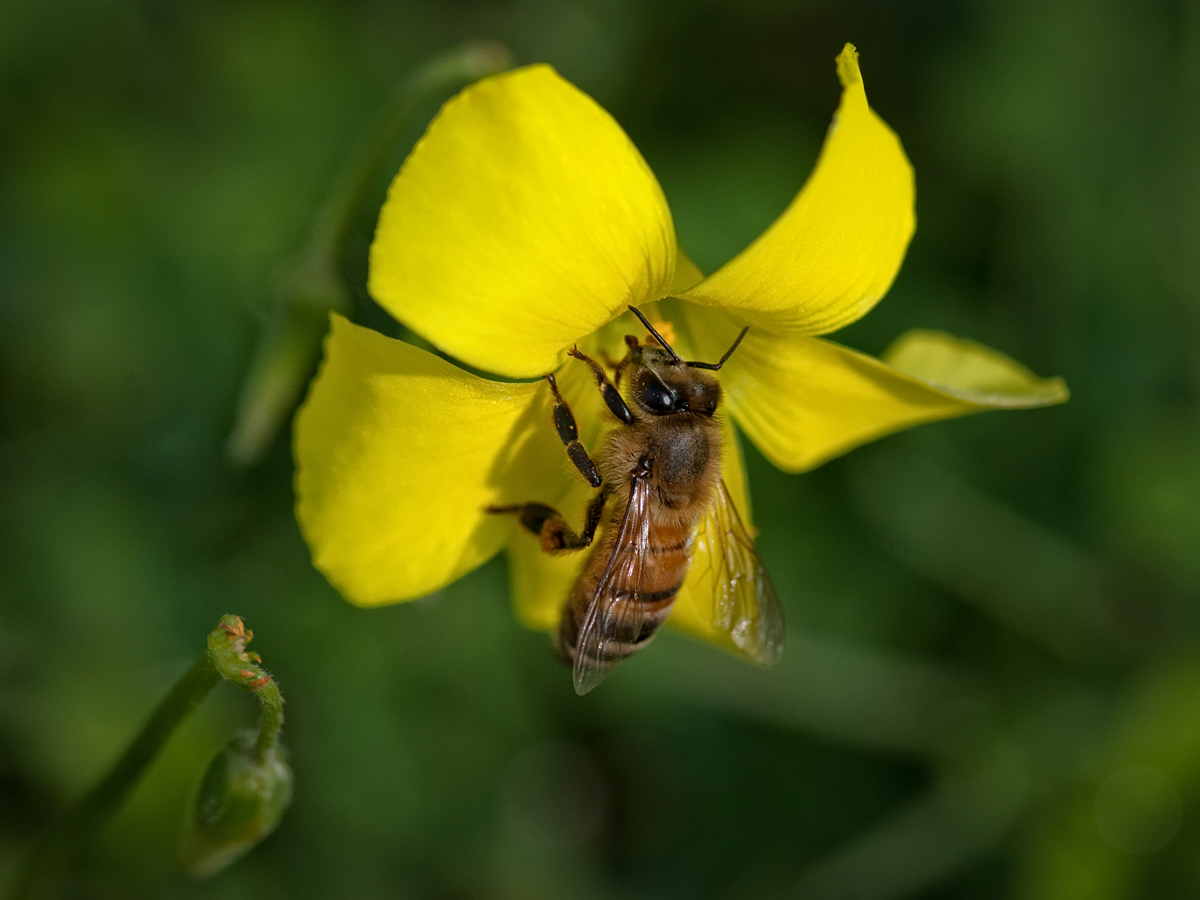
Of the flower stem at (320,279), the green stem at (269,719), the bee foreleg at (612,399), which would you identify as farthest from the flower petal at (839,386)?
the green stem at (269,719)

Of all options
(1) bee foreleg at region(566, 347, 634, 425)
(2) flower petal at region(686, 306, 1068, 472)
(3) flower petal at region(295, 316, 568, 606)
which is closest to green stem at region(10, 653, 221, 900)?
(3) flower petal at region(295, 316, 568, 606)

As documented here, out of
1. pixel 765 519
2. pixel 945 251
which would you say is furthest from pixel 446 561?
pixel 945 251

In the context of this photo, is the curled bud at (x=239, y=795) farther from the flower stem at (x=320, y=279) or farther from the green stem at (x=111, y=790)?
the flower stem at (x=320, y=279)

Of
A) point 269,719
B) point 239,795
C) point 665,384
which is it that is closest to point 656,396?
point 665,384

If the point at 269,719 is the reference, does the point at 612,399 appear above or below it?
above

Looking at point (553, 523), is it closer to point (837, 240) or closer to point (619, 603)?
point (619, 603)

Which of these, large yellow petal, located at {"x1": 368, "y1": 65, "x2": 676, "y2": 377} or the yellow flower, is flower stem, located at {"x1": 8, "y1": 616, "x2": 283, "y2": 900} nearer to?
the yellow flower
